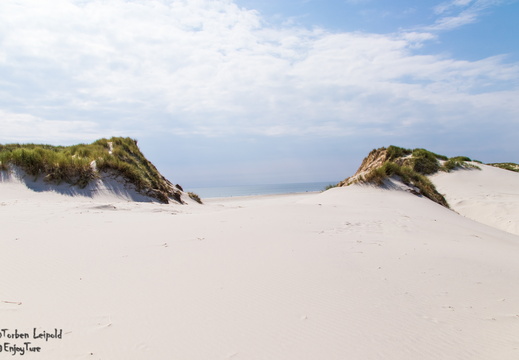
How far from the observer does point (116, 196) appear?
317 inches

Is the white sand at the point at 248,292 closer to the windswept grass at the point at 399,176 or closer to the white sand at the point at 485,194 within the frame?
the windswept grass at the point at 399,176

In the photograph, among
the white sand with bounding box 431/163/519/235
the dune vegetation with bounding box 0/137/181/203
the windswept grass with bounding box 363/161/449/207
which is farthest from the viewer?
the white sand with bounding box 431/163/519/235

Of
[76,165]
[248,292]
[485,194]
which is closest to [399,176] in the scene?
[485,194]

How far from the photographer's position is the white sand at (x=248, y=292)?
5.71ft

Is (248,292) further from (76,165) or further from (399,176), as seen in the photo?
(399,176)

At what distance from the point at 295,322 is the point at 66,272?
1.95 meters

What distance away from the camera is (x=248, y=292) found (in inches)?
92.8

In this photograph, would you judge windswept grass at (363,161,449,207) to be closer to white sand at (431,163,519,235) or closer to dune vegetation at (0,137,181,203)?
white sand at (431,163,519,235)

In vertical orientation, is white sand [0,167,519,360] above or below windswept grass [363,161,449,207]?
below

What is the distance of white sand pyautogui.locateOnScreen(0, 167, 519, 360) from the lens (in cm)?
174

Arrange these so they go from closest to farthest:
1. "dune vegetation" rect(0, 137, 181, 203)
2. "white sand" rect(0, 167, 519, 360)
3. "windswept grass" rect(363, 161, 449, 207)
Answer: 1. "white sand" rect(0, 167, 519, 360)
2. "dune vegetation" rect(0, 137, 181, 203)
3. "windswept grass" rect(363, 161, 449, 207)

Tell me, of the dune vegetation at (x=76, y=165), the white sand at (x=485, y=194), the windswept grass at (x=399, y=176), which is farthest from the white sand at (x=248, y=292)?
the white sand at (x=485, y=194)

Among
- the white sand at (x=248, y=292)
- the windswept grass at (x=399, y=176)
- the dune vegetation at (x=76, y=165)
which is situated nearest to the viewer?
the white sand at (x=248, y=292)

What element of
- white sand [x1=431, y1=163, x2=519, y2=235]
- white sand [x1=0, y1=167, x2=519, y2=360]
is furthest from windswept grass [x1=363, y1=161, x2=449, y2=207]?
white sand [x1=0, y1=167, x2=519, y2=360]
